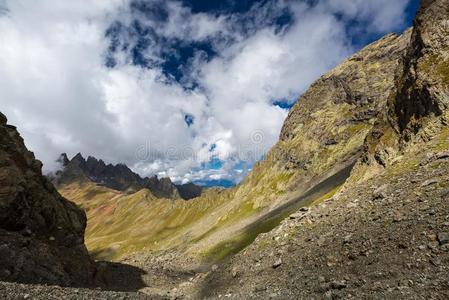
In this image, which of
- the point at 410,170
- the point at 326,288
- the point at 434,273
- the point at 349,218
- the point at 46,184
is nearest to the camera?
the point at 434,273

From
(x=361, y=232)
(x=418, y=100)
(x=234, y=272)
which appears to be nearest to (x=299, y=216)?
(x=234, y=272)

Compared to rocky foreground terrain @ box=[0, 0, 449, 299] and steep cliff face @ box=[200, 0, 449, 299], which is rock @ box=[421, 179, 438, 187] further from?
rocky foreground terrain @ box=[0, 0, 449, 299]

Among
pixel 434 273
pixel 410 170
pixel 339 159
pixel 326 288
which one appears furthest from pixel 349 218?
pixel 339 159

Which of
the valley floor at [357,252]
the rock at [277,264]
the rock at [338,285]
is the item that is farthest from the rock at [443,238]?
the rock at [277,264]

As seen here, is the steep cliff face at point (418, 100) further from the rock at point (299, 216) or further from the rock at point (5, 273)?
the rock at point (5, 273)

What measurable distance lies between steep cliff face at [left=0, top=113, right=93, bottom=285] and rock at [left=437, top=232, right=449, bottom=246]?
37761 millimetres

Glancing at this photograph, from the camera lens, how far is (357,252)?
2852 cm

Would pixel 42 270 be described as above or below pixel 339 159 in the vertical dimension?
below

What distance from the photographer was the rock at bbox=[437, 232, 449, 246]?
910 inches

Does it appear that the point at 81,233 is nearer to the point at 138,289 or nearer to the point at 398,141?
the point at 138,289

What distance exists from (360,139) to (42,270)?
17088cm

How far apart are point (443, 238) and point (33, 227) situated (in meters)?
45.1

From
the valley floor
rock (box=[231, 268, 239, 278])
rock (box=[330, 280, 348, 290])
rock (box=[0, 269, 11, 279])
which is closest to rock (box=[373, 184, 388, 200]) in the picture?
the valley floor

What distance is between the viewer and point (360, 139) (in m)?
185
